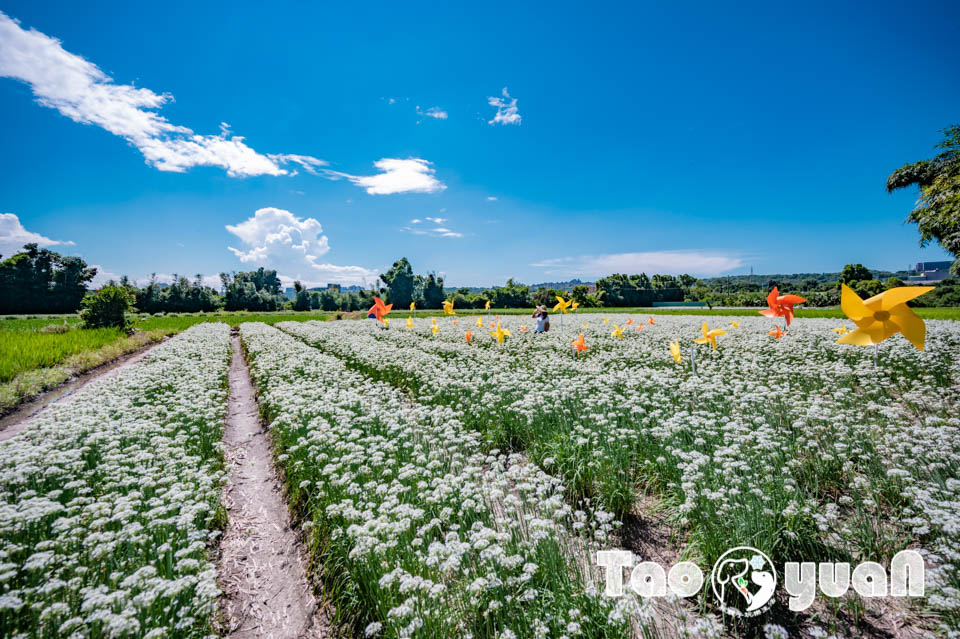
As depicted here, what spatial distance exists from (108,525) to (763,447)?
871 cm

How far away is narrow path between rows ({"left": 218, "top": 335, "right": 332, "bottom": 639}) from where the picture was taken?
3891 millimetres

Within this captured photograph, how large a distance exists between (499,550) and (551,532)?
0.60 meters

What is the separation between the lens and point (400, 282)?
9231 cm

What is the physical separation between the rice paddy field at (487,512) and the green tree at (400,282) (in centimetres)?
8328

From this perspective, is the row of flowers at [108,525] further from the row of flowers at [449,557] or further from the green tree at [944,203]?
the green tree at [944,203]

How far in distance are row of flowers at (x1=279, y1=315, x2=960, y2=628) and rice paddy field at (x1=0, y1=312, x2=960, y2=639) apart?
0.05m

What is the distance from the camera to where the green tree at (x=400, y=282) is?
91.4m

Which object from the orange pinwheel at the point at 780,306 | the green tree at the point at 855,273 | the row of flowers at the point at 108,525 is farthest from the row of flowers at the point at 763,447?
the green tree at the point at 855,273

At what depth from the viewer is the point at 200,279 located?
10606 cm

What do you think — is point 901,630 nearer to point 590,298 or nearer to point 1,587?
point 1,587

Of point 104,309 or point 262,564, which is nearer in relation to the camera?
point 262,564

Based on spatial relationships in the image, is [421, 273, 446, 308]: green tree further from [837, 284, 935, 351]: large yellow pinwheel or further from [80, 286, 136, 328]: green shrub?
[837, 284, 935, 351]: large yellow pinwheel

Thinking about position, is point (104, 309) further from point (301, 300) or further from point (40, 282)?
point (301, 300)

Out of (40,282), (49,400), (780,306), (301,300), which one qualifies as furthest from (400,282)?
(780,306)
